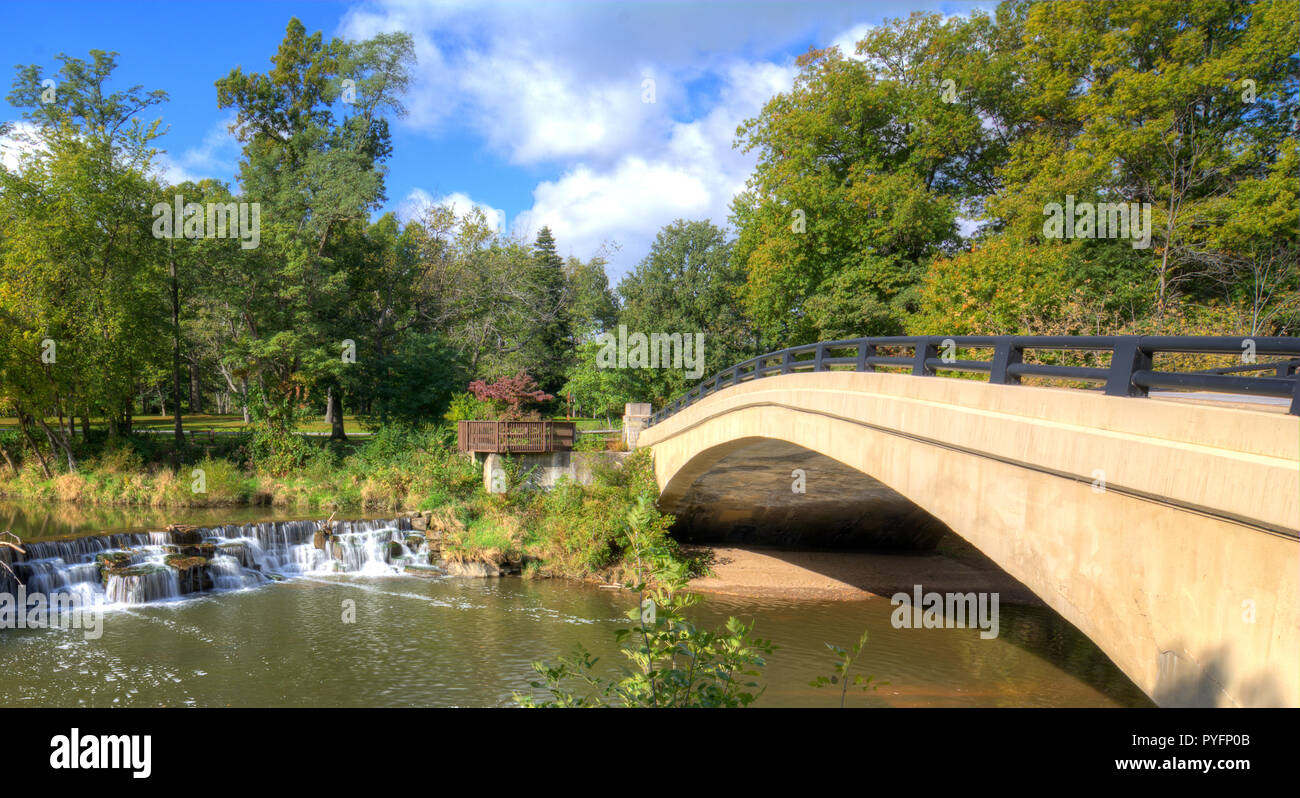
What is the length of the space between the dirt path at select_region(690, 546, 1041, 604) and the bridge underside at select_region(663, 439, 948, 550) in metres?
0.55

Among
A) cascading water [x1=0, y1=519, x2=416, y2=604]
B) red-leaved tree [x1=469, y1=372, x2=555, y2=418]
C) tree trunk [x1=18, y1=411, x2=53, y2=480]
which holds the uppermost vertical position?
red-leaved tree [x1=469, y1=372, x2=555, y2=418]

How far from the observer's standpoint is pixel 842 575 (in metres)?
20.1

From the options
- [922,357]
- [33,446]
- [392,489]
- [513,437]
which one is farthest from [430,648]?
Result: [33,446]

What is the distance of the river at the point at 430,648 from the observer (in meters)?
11.4

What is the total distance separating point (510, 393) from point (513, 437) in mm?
4162

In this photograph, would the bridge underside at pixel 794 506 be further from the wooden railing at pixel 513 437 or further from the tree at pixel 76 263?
the tree at pixel 76 263

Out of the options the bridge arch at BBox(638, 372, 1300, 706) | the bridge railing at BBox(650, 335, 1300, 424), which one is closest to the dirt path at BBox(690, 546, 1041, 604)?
the bridge railing at BBox(650, 335, 1300, 424)

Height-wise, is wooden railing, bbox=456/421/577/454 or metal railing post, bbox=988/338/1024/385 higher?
metal railing post, bbox=988/338/1024/385

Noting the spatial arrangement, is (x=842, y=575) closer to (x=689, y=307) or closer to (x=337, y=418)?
(x=689, y=307)

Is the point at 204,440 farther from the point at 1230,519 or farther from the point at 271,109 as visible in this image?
the point at 1230,519

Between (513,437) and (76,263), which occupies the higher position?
(76,263)

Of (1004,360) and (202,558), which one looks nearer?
(1004,360)

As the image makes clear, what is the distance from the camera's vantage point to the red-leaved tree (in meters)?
27.1

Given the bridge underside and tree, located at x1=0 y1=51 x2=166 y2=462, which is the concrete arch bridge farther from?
tree, located at x1=0 y1=51 x2=166 y2=462
